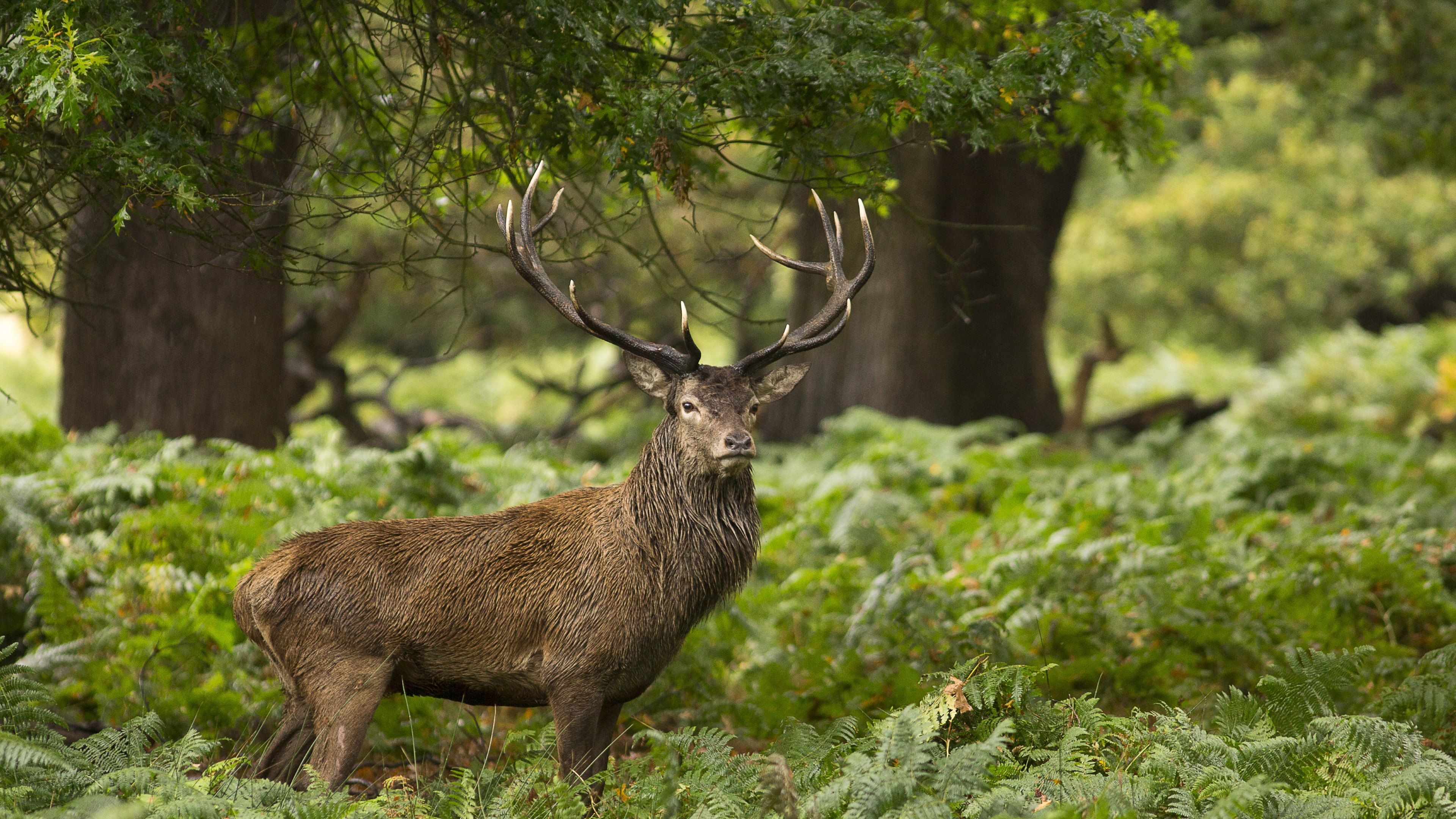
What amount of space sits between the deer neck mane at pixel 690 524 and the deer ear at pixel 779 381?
37 cm

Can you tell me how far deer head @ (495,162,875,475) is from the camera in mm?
5203

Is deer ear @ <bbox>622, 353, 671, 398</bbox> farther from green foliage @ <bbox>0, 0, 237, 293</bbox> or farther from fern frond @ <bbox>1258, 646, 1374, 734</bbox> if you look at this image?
fern frond @ <bbox>1258, 646, 1374, 734</bbox>

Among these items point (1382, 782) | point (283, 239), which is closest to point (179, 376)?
point (283, 239)

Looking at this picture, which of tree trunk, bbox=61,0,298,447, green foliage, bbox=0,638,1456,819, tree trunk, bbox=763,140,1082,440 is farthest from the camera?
tree trunk, bbox=763,140,1082,440

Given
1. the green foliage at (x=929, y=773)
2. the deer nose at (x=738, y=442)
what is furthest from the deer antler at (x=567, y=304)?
the green foliage at (x=929, y=773)

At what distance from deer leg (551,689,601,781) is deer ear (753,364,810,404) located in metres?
1.53

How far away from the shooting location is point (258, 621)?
505 cm

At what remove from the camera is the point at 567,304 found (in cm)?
548

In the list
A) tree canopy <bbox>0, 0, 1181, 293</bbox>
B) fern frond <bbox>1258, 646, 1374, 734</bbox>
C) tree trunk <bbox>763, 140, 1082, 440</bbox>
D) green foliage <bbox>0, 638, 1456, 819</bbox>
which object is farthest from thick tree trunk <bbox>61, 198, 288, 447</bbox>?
fern frond <bbox>1258, 646, 1374, 734</bbox>

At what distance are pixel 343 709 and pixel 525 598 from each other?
85cm

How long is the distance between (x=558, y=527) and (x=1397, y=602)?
197 inches

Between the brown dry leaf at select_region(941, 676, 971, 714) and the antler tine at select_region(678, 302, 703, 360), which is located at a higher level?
the antler tine at select_region(678, 302, 703, 360)

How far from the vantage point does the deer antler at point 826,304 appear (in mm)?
5363

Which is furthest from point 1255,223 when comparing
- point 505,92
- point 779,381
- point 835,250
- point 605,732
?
point 605,732
